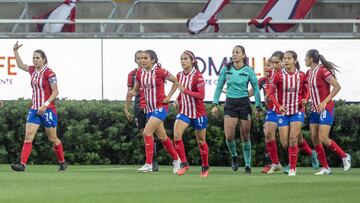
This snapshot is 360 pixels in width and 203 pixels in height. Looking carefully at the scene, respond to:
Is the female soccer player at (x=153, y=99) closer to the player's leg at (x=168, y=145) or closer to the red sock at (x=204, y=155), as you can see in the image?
the player's leg at (x=168, y=145)

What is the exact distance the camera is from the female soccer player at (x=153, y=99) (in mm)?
24328

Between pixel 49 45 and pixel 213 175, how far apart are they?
9.09 metres

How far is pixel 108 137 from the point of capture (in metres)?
29.3

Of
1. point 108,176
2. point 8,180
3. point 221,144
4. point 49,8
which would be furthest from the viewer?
point 49,8

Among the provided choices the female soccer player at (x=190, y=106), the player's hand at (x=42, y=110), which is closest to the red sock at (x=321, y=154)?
the female soccer player at (x=190, y=106)

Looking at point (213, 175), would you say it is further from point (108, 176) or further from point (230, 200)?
point (230, 200)

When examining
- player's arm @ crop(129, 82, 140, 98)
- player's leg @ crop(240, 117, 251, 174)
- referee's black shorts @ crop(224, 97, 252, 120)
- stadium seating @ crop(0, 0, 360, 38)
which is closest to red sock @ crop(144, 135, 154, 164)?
player's arm @ crop(129, 82, 140, 98)

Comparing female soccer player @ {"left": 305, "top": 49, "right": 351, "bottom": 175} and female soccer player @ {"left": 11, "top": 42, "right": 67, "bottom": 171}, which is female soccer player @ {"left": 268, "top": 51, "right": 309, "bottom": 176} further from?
female soccer player @ {"left": 11, "top": 42, "right": 67, "bottom": 171}

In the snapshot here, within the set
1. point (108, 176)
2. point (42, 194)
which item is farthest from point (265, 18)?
point (42, 194)

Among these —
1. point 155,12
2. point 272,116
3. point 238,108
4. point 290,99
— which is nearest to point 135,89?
point 238,108

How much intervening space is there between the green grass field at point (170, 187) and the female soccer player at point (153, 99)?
489 millimetres

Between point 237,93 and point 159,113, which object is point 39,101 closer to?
point 159,113

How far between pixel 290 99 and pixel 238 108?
3.41 ft

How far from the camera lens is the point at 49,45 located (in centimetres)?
3145
